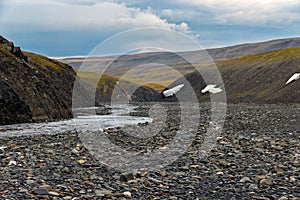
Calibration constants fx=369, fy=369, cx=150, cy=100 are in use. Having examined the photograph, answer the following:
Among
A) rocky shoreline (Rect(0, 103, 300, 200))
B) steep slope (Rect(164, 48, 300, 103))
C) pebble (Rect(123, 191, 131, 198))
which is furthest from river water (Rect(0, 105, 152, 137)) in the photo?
steep slope (Rect(164, 48, 300, 103))

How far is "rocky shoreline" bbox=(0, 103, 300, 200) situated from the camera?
1168cm

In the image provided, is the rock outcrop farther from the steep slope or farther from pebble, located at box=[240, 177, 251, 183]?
the steep slope

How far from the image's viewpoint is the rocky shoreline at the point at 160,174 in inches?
460

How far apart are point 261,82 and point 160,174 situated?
266 ft

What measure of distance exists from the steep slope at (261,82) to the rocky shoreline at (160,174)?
56.0m

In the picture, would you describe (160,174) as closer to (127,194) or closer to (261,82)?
(127,194)

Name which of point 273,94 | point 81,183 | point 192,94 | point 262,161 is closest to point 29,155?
point 81,183

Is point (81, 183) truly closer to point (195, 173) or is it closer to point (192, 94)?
point (195, 173)

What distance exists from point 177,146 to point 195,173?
5.57 metres

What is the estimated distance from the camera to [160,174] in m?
14.1

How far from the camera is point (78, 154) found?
17469 mm

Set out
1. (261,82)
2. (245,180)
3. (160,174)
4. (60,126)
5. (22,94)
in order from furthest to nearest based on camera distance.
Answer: (261,82), (22,94), (60,126), (160,174), (245,180)

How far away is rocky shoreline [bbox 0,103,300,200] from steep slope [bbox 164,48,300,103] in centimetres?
5598

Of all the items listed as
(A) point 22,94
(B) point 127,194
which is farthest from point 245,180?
(A) point 22,94
